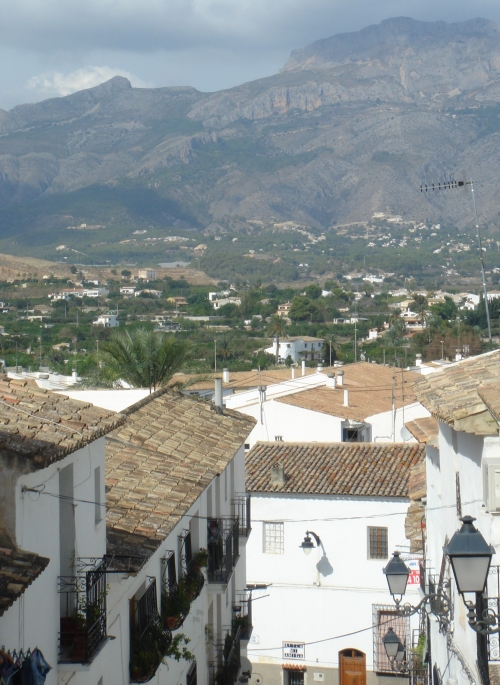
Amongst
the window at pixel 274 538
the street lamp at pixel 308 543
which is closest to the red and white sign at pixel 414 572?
the street lamp at pixel 308 543

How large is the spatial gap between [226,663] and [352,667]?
9.35 meters

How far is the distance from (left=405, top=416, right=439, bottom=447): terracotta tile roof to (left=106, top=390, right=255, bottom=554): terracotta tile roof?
9.24 ft

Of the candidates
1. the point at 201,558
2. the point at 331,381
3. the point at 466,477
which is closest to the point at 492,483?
the point at 466,477

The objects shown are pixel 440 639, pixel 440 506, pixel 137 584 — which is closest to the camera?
pixel 137 584

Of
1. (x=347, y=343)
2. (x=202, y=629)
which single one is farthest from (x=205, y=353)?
(x=202, y=629)

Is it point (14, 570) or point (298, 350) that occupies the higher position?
point (298, 350)

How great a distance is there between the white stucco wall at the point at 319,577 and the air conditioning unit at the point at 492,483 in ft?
52.1

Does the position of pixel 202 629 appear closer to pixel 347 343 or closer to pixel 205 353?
pixel 205 353

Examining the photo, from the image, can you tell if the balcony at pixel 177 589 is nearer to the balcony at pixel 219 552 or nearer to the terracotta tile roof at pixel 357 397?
the balcony at pixel 219 552

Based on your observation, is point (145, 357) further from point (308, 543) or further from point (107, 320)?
point (107, 320)

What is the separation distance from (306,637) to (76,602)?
16983 mm

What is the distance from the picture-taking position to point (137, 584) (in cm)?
1006

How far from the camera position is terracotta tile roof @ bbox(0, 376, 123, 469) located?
6.53m

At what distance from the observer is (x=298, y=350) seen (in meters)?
Result: 97.0
